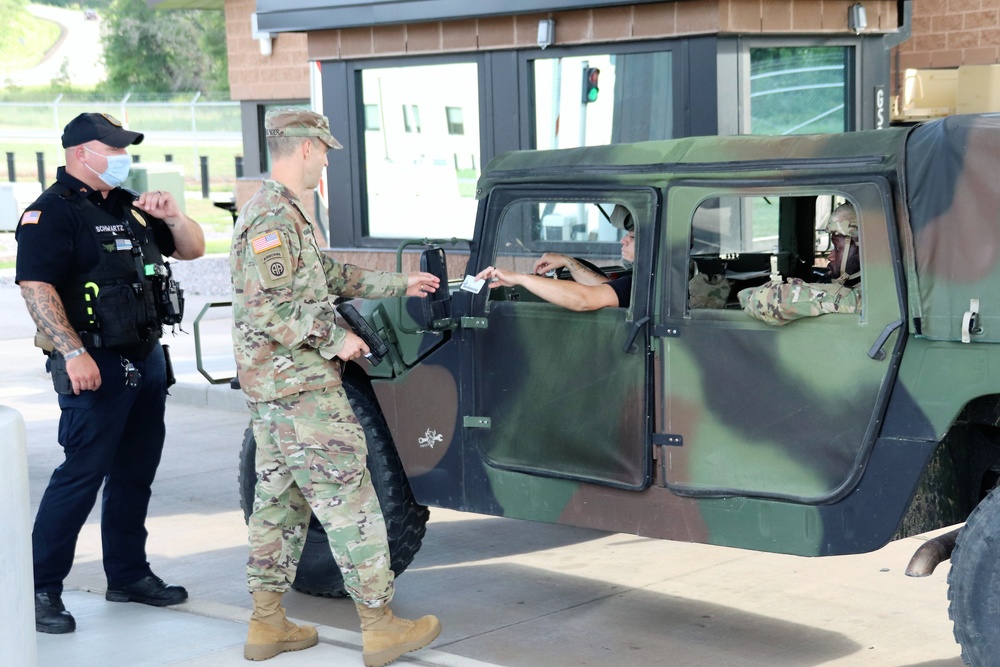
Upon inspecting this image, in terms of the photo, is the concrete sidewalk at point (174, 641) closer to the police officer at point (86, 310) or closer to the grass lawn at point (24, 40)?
the police officer at point (86, 310)

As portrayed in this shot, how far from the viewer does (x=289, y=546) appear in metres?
4.79

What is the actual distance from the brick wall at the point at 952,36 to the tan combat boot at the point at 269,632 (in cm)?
729

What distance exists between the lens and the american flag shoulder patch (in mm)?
4383

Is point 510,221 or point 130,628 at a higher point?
point 510,221

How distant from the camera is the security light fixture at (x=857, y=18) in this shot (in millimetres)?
8734

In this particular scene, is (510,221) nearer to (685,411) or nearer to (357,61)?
(685,411)

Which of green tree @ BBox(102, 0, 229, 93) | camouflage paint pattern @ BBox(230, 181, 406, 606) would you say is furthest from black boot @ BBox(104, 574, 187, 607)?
green tree @ BBox(102, 0, 229, 93)

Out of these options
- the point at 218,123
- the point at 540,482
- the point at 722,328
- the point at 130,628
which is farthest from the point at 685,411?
the point at 218,123

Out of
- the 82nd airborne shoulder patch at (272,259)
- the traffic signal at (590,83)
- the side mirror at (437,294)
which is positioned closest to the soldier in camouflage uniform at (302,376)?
the 82nd airborne shoulder patch at (272,259)

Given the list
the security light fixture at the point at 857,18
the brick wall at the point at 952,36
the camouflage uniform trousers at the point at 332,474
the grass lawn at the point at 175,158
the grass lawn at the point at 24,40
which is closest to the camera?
the camouflage uniform trousers at the point at 332,474

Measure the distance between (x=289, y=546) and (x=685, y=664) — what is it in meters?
1.45

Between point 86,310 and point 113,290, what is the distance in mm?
125

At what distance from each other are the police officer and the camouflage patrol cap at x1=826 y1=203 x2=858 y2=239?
2520 millimetres

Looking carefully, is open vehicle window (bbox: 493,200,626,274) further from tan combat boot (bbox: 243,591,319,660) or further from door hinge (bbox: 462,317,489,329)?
tan combat boot (bbox: 243,591,319,660)
